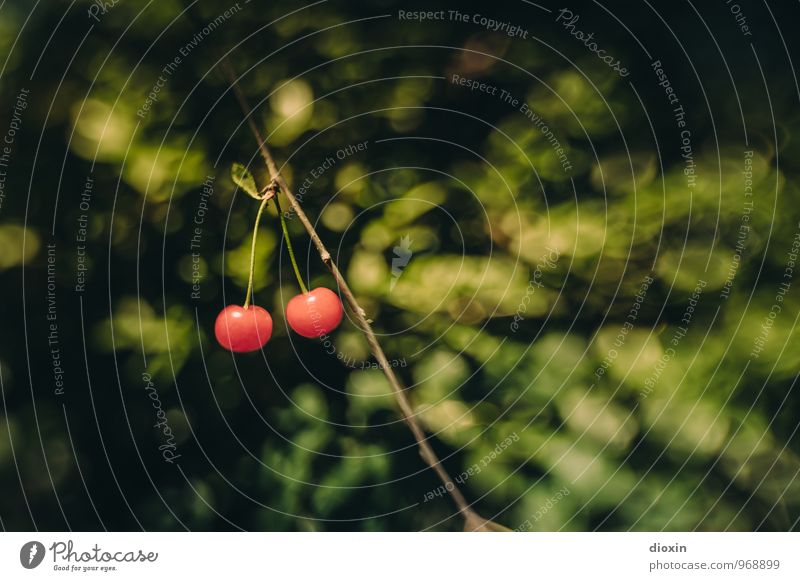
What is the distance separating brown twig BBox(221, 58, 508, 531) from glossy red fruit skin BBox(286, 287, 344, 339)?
4 cm

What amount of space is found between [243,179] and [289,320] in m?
0.24

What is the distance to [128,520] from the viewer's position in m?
1.16

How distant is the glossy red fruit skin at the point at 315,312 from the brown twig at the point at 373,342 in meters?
0.04

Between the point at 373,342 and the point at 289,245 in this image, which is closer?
the point at 289,245

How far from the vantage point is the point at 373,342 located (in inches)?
44.9

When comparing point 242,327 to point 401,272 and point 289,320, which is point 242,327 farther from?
point 401,272

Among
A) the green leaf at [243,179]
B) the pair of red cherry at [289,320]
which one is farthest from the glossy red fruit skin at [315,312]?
the green leaf at [243,179]

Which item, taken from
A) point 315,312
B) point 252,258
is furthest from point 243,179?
point 315,312

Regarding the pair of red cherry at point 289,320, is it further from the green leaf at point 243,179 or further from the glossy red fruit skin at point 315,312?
the green leaf at point 243,179

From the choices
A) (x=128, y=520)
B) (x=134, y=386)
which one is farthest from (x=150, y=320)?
(x=128, y=520)

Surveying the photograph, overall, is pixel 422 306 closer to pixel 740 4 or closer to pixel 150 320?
pixel 150 320

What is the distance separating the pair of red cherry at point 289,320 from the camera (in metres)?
1.04

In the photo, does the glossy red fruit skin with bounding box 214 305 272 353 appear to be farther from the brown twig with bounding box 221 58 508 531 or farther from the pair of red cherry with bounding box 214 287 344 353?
the brown twig with bounding box 221 58 508 531

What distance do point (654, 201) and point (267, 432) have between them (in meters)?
0.78
